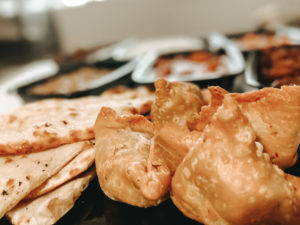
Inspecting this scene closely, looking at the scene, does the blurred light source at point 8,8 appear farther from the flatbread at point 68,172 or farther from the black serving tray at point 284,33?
the flatbread at point 68,172

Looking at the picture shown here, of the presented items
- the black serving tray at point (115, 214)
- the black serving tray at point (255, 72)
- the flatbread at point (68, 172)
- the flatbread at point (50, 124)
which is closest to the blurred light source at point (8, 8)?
the flatbread at point (50, 124)

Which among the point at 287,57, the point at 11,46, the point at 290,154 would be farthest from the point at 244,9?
the point at 290,154

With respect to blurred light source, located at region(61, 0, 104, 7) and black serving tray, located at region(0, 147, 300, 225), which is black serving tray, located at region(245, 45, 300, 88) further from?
blurred light source, located at region(61, 0, 104, 7)

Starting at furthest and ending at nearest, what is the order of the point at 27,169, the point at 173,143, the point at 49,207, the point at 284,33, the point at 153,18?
the point at 153,18
the point at 284,33
the point at 27,169
the point at 49,207
the point at 173,143

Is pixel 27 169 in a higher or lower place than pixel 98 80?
higher

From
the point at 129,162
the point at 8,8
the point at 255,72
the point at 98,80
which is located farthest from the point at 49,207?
the point at 8,8

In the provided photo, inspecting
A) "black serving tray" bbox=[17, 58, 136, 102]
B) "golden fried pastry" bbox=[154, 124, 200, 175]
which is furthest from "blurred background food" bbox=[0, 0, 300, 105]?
"golden fried pastry" bbox=[154, 124, 200, 175]

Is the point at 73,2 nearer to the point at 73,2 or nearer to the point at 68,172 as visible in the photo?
the point at 73,2
